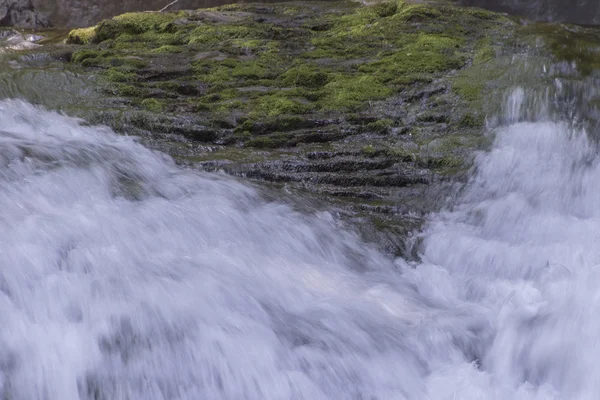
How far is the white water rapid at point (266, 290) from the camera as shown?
3057 millimetres

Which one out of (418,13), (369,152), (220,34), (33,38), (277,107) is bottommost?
(369,152)

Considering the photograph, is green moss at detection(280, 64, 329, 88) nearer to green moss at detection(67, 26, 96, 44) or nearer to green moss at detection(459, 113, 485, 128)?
green moss at detection(459, 113, 485, 128)

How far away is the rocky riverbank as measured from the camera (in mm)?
5293

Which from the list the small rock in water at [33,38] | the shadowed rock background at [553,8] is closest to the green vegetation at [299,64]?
the shadowed rock background at [553,8]

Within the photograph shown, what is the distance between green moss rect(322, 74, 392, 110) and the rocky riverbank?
0.02 metres

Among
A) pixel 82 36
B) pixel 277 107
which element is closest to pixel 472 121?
pixel 277 107

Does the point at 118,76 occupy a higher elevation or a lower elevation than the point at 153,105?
higher

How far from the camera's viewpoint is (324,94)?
664 centimetres

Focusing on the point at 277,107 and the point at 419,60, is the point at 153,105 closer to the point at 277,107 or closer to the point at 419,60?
the point at 277,107

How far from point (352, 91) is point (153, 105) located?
6.37 feet

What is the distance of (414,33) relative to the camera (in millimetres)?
9156

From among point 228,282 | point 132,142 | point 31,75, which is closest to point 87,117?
point 132,142

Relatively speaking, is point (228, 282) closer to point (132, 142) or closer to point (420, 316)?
point (420, 316)

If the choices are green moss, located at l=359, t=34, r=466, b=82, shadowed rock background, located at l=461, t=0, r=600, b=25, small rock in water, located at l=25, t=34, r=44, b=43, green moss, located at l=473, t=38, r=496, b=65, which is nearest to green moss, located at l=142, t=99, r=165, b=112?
green moss, located at l=359, t=34, r=466, b=82
